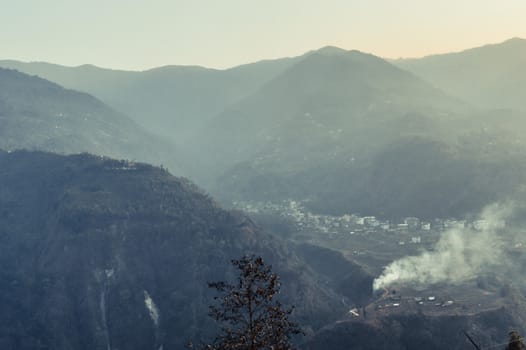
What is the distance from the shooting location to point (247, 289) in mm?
37094

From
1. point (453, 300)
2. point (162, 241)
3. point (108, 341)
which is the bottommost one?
point (108, 341)

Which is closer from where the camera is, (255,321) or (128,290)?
(255,321)

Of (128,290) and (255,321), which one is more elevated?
(255,321)

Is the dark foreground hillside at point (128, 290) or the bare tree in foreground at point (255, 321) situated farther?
the dark foreground hillside at point (128, 290)

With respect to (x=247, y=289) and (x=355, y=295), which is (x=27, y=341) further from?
(x=247, y=289)

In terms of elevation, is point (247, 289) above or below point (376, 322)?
above

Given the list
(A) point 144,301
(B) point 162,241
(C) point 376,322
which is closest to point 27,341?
(A) point 144,301

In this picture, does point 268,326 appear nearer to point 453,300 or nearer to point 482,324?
point 482,324

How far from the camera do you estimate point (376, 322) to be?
140 m

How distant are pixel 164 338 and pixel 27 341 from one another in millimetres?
35814

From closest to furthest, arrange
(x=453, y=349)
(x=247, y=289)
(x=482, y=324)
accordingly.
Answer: (x=247, y=289) → (x=453, y=349) → (x=482, y=324)

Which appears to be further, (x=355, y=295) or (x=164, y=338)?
(x=355, y=295)

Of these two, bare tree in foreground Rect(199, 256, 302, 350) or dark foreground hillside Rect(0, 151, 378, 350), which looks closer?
bare tree in foreground Rect(199, 256, 302, 350)

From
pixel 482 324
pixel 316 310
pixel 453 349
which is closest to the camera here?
pixel 453 349
